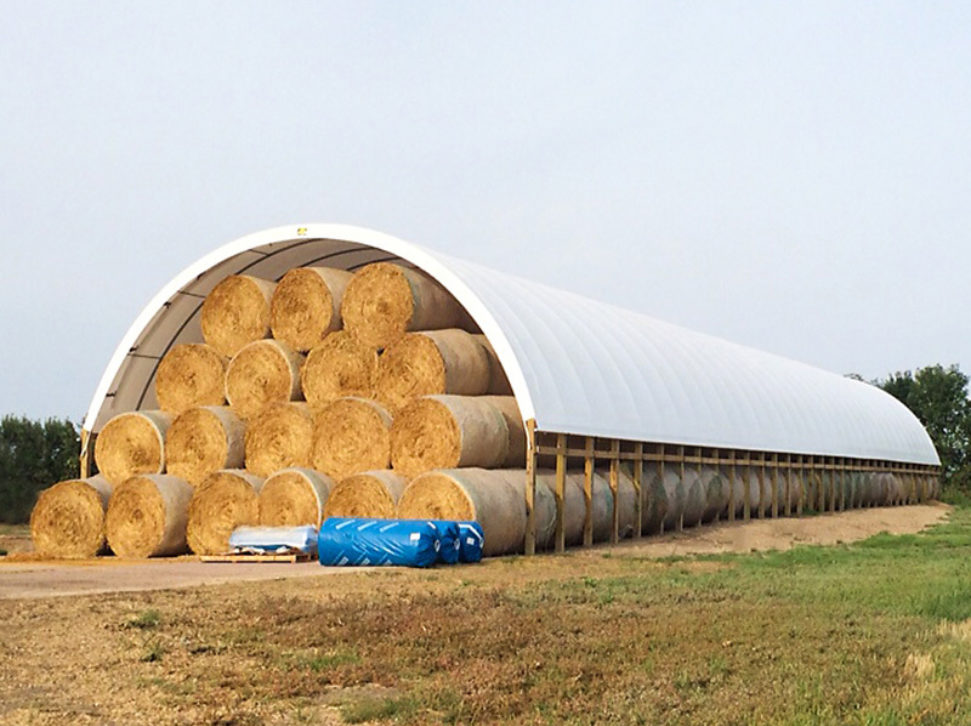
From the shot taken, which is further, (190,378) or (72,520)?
(190,378)

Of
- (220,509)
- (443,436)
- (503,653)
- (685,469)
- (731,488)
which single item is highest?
(443,436)

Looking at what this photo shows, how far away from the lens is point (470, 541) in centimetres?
1725

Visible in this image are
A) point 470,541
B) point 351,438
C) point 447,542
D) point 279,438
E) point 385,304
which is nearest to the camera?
point 447,542

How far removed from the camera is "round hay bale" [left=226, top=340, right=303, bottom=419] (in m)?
21.7

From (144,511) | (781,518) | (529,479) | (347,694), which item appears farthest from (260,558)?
(781,518)

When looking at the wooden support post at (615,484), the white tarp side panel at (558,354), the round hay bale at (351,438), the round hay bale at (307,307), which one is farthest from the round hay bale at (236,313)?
the wooden support post at (615,484)

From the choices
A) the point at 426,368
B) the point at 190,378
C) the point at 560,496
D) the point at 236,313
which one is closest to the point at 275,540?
the point at 426,368

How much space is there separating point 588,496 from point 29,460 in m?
20.0

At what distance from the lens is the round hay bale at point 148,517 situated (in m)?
20.4

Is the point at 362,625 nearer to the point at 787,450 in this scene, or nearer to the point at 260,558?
the point at 260,558

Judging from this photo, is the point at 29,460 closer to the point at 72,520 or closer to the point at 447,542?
the point at 72,520

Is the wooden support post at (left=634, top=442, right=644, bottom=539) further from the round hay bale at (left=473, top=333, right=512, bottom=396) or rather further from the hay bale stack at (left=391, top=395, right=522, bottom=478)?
the hay bale stack at (left=391, top=395, right=522, bottom=478)

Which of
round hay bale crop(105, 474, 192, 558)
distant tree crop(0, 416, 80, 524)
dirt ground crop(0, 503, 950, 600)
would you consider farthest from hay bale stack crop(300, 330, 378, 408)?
distant tree crop(0, 416, 80, 524)

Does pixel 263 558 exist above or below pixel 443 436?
below
